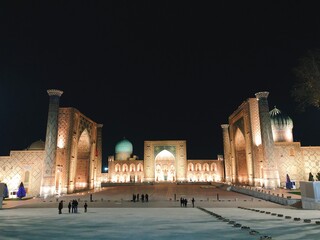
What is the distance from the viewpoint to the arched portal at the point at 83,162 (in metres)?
35.0

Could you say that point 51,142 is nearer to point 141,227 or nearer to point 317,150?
point 141,227

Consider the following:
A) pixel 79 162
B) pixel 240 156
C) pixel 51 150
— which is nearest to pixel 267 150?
pixel 240 156

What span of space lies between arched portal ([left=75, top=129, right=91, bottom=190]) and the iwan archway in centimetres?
1676

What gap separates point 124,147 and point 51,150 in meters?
33.5

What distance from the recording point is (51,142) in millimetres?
25422

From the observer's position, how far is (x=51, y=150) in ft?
82.7

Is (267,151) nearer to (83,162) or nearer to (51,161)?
(51,161)

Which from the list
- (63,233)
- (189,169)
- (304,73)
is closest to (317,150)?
(304,73)

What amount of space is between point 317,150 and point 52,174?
30762 millimetres

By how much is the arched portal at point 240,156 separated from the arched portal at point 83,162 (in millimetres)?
21749

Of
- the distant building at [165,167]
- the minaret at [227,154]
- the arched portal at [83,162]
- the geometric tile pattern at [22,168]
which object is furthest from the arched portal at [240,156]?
the geometric tile pattern at [22,168]

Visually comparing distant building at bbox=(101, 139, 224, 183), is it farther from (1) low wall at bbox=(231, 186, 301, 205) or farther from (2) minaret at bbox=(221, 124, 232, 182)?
(1) low wall at bbox=(231, 186, 301, 205)

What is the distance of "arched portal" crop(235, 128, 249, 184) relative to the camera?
37250mm

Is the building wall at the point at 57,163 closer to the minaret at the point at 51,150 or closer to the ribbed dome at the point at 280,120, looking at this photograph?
the minaret at the point at 51,150
